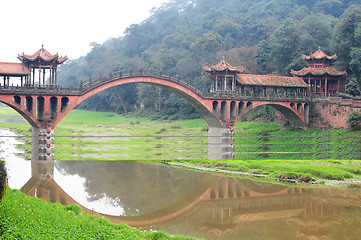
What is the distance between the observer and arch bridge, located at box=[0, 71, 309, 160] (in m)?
31.5

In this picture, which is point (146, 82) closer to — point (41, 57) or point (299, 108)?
point (41, 57)

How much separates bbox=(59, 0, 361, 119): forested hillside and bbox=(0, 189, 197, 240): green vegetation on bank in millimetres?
40174

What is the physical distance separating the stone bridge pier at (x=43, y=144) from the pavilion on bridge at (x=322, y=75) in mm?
28992

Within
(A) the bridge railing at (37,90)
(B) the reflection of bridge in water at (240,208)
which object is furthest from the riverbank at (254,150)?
(B) the reflection of bridge in water at (240,208)

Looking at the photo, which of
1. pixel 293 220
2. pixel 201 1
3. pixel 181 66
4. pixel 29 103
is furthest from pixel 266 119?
pixel 201 1

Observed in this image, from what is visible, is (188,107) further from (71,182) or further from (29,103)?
(71,182)

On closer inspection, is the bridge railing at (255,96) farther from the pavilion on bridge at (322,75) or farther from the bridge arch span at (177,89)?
the pavilion on bridge at (322,75)

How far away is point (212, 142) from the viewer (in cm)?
4228


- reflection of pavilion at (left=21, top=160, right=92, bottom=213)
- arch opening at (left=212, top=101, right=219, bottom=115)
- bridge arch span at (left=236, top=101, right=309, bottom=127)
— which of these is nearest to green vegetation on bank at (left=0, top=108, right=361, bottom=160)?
bridge arch span at (left=236, top=101, right=309, bottom=127)

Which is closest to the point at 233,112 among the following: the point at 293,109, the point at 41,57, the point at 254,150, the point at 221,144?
the point at 221,144

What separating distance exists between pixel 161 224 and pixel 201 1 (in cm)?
12723

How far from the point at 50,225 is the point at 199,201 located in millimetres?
9889

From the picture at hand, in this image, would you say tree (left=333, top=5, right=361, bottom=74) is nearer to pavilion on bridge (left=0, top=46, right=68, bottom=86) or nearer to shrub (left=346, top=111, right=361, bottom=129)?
shrub (left=346, top=111, right=361, bottom=129)

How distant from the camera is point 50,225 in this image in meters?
13.7
